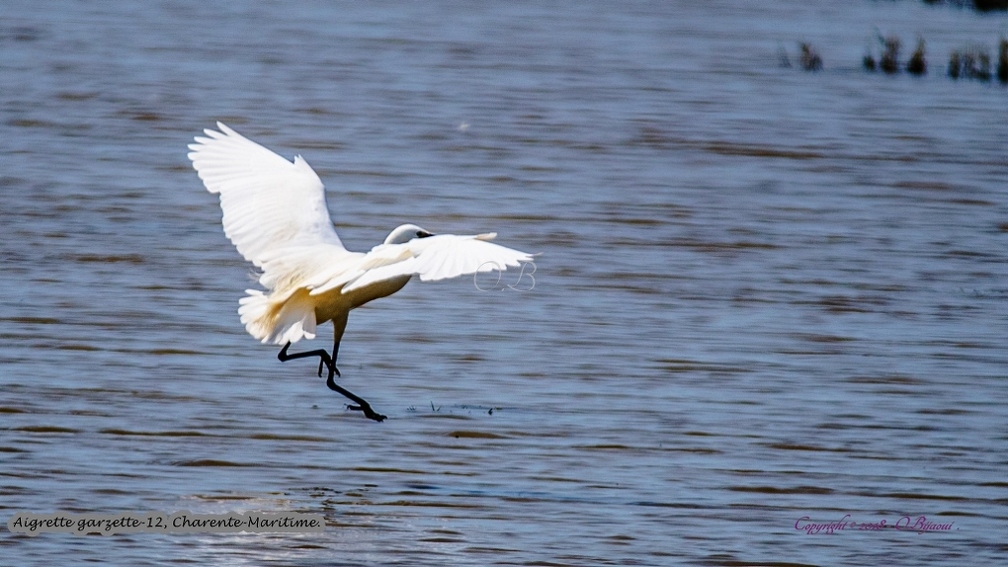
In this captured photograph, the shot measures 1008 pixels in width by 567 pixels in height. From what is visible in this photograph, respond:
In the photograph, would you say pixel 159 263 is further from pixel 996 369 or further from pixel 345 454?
pixel 996 369

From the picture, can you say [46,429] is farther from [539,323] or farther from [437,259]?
[539,323]

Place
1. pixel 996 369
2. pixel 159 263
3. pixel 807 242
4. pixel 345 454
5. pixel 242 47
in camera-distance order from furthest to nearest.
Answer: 1. pixel 242 47
2. pixel 807 242
3. pixel 159 263
4. pixel 996 369
5. pixel 345 454

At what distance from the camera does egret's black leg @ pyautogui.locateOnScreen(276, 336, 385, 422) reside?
742 cm

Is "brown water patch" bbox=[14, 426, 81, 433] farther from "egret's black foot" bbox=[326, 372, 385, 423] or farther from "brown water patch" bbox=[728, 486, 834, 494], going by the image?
"brown water patch" bbox=[728, 486, 834, 494]

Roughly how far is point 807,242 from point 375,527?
5.84 metres

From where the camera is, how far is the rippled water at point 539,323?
6.35 m

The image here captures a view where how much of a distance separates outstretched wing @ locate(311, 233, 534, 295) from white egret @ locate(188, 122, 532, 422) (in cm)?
2

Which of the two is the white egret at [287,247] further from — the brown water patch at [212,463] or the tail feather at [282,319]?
the brown water patch at [212,463]

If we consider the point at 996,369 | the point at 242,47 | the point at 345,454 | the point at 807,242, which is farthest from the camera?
the point at 242,47

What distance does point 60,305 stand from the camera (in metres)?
9.05

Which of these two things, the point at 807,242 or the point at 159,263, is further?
the point at 807,242

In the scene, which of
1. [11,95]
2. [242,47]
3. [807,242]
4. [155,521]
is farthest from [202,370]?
[242,47]

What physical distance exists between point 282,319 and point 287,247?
12.5 inches

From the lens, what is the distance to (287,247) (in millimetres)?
7555
